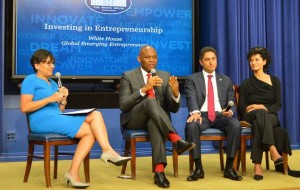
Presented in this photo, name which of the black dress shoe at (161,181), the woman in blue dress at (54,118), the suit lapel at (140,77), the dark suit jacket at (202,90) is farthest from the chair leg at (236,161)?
the woman in blue dress at (54,118)

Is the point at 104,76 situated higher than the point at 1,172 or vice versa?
the point at 104,76

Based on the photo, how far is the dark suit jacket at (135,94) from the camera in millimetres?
3713

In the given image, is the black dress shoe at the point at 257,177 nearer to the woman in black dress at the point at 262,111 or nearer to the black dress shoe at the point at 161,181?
the woman in black dress at the point at 262,111

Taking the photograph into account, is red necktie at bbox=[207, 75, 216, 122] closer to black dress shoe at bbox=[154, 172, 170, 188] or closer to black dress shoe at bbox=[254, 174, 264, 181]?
black dress shoe at bbox=[254, 174, 264, 181]

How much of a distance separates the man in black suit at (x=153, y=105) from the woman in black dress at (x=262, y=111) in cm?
64

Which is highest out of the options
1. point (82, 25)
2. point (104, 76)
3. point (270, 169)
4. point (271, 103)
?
point (82, 25)

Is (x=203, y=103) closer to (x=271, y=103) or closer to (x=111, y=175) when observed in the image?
(x=271, y=103)

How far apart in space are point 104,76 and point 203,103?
4.57 feet

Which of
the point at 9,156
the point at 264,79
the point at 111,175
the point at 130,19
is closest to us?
the point at 111,175

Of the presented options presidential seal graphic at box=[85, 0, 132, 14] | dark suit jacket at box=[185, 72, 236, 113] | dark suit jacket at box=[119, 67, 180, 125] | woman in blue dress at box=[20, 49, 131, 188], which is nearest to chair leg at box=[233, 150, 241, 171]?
dark suit jacket at box=[185, 72, 236, 113]

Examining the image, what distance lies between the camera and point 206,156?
510cm

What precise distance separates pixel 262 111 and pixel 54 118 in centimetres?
165

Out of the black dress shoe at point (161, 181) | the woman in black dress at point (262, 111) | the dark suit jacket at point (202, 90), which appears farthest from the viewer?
the dark suit jacket at point (202, 90)

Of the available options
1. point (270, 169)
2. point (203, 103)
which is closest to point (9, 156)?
point (203, 103)
